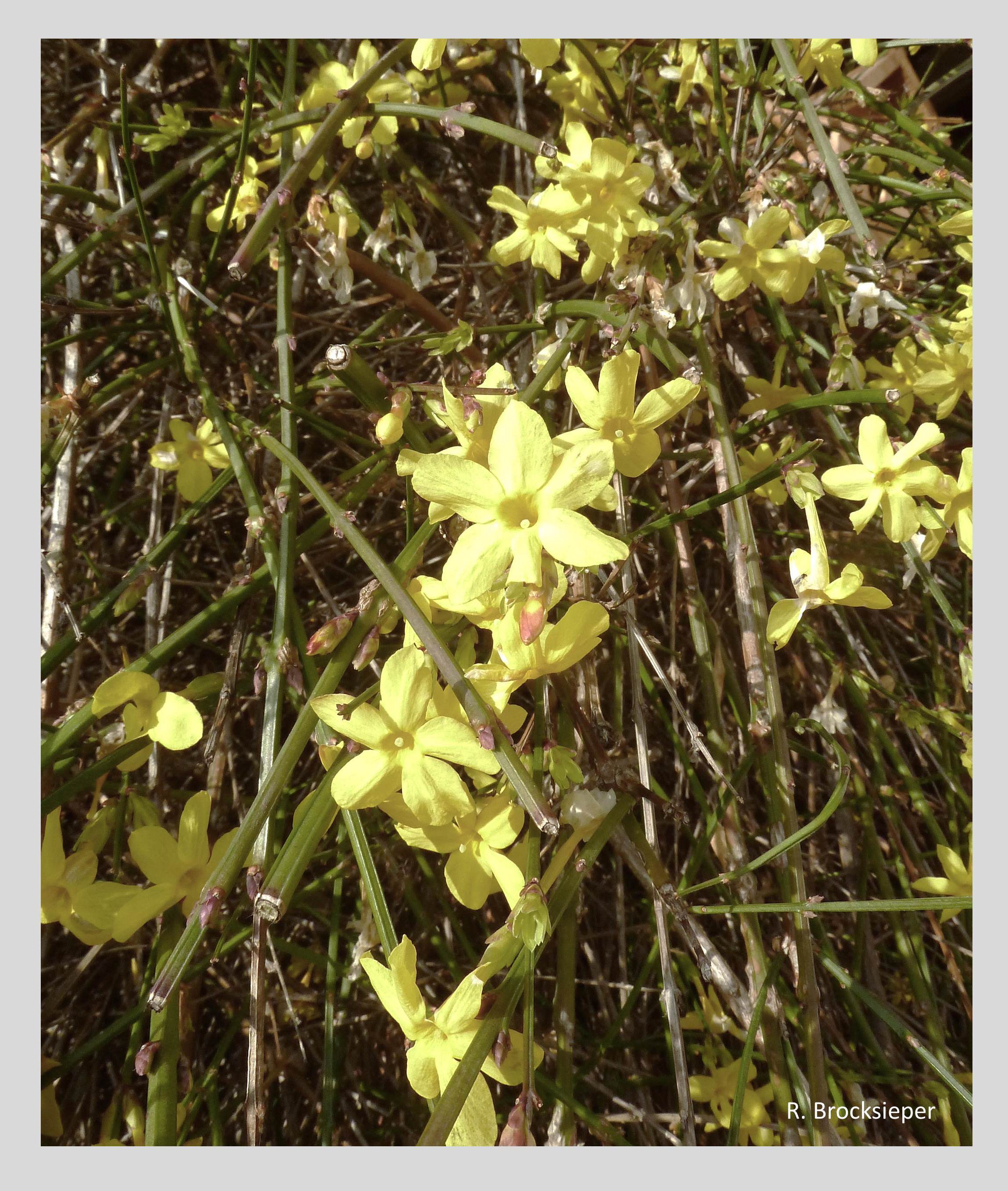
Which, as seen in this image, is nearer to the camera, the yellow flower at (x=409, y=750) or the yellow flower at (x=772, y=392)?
the yellow flower at (x=409, y=750)

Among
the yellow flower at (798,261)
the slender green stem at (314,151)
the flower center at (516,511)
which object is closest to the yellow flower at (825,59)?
the yellow flower at (798,261)

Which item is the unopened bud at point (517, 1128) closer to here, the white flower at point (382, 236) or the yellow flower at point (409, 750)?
the yellow flower at point (409, 750)

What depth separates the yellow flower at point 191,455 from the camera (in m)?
1.37

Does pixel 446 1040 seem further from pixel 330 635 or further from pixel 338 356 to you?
pixel 338 356

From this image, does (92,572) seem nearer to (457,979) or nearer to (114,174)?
(114,174)

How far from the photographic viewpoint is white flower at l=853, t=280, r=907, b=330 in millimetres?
1140

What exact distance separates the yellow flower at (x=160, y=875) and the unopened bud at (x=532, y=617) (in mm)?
444

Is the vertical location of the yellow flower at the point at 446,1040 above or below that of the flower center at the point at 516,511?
below

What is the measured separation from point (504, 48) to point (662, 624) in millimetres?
1182

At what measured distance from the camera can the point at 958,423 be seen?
1.46 m

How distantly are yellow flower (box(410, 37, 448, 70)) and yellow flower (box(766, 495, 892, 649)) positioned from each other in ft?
2.55

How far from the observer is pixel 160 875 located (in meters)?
0.95

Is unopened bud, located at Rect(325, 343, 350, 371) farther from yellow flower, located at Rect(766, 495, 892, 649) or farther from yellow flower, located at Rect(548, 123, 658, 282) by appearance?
yellow flower, located at Rect(766, 495, 892, 649)

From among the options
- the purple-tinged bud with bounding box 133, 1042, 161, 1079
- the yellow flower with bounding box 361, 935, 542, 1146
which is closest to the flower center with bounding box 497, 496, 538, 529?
the yellow flower with bounding box 361, 935, 542, 1146
